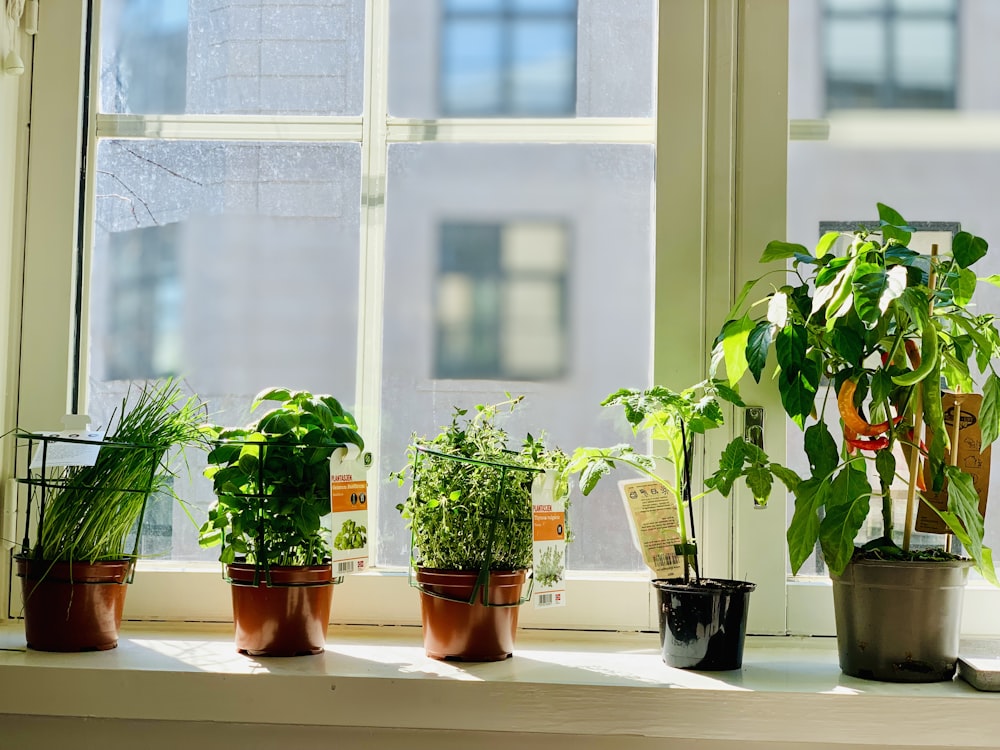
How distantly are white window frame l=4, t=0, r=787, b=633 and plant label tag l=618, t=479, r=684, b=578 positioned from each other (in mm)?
212

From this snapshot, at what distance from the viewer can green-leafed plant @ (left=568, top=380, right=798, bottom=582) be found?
1546mm

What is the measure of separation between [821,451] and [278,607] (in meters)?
0.86

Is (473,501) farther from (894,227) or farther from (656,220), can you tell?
(894,227)

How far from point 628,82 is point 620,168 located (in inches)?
6.2

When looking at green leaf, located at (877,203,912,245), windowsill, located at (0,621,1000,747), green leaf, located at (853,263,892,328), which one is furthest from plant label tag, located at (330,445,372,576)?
green leaf, located at (877,203,912,245)

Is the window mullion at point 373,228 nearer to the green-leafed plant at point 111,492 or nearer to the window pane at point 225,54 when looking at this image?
the window pane at point 225,54

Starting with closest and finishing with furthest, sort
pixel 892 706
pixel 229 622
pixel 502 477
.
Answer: pixel 892 706
pixel 502 477
pixel 229 622

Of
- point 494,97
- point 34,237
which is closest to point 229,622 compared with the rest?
point 34,237

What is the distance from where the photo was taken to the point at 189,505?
6.15ft

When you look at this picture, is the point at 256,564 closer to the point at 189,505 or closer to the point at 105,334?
the point at 189,505

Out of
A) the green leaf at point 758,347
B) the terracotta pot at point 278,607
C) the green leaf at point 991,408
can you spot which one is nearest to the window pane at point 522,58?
the green leaf at point 758,347

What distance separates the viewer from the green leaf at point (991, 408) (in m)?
1.50

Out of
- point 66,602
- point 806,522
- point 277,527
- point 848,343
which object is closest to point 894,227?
point 848,343

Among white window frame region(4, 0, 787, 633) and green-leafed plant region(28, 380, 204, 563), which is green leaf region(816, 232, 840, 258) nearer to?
white window frame region(4, 0, 787, 633)
